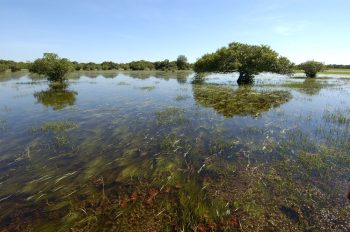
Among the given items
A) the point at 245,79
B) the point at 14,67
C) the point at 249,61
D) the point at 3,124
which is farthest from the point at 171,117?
the point at 14,67

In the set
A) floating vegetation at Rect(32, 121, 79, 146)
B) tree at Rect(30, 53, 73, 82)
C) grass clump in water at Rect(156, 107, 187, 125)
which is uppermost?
tree at Rect(30, 53, 73, 82)

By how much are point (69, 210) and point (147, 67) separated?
144 metres

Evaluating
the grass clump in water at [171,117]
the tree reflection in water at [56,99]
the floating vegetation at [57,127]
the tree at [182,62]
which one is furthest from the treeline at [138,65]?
the floating vegetation at [57,127]

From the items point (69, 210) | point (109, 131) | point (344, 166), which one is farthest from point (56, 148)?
point (344, 166)

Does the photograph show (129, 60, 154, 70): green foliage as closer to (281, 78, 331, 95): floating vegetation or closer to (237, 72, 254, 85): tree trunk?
(237, 72, 254, 85): tree trunk

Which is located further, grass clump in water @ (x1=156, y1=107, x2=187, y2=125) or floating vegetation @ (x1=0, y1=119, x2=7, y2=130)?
grass clump in water @ (x1=156, y1=107, x2=187, y2=125)

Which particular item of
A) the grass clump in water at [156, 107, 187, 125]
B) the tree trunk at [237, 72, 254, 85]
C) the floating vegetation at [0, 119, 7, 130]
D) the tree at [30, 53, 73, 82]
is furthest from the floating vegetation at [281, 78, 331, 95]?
the tree at [30, 53, 73, 82]

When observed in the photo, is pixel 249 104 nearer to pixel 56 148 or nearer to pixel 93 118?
pixel 93 118

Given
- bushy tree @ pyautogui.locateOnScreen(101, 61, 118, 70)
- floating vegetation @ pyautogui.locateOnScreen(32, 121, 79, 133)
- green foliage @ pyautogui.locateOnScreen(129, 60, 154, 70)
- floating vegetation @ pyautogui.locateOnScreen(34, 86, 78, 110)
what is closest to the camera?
floating vegetation @ pyautogui.locateOnScreen(32, 121, 79, 133)

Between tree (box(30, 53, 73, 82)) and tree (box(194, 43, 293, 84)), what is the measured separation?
33714mm

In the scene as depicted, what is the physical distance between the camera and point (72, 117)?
2022 centimetres

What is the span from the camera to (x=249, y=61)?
47875 mm

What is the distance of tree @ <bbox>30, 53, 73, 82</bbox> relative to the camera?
48.7 meters

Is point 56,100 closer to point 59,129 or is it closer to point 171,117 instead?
point 59,129
